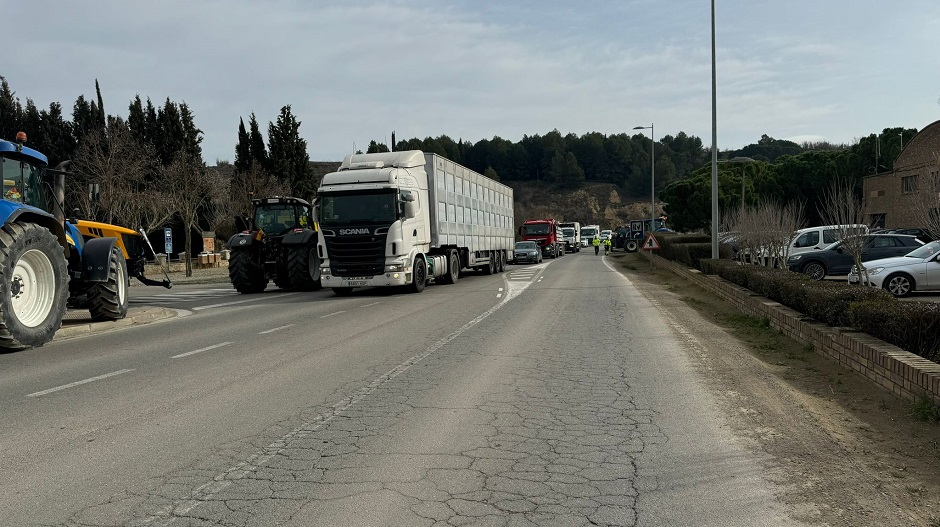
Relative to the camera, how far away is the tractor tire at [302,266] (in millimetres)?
23188

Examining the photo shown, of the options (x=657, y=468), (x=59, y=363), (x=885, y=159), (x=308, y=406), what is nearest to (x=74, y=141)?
(x=59, y=363)

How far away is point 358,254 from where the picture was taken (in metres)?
20.9

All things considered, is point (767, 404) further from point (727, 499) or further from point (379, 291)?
point (379, 291)

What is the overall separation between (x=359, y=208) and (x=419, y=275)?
281 cm

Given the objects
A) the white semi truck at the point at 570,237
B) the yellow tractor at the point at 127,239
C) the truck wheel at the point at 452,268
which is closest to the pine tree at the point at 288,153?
the white semi truck at the point at 570,237

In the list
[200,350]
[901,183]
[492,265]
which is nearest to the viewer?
[200,350]

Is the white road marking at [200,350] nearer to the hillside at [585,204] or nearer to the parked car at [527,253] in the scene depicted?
the parked car at [527,253]

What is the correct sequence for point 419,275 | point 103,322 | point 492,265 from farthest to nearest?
point 492,265 < point 419,275 < point 103,322

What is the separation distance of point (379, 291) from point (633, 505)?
1943 centimetres

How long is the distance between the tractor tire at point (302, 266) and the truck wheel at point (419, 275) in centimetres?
311

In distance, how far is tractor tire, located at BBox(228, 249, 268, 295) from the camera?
75.4 feet

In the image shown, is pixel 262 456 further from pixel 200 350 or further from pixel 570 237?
pixel 570 237

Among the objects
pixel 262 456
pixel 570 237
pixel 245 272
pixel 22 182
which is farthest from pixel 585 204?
pixel 262 456

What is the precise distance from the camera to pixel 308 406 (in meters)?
7.11
